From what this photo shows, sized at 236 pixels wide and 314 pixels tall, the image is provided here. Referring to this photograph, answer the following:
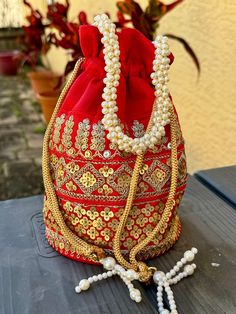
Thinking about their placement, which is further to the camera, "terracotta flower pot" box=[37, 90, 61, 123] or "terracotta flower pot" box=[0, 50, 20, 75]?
"terracotta flower pot" box=[0, 50, 20, 75]

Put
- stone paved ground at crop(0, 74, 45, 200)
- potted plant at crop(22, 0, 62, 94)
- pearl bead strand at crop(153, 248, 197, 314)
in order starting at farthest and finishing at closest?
1. potted plant at crop(22, 0, 62, 94)
2. stone paved ground at crop(0, 74, 45, 200)
3. pearl bead strand at crop(153, 248, 197, 314)

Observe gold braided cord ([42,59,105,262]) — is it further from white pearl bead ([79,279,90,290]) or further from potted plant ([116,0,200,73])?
potted plant ([116,0,200,73])

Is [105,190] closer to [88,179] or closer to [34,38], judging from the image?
[88,179]

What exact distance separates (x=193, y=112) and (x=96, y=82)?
98 cm

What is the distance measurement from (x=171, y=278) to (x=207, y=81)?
3.13ft

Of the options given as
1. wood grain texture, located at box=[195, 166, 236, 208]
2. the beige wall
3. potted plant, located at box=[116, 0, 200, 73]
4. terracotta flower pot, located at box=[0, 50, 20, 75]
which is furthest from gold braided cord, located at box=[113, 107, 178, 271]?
terracotta flower pot, located at box=[0, 50, 20, 75]

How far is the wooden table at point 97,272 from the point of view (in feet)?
1.97

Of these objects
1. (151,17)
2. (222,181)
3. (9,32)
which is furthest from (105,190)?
(9,32)

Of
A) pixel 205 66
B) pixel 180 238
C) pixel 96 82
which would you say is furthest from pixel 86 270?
pixel 205 66

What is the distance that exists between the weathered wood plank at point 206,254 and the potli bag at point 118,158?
26mm

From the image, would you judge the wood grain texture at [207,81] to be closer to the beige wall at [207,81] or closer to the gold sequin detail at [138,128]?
the beige wall at [207,81]

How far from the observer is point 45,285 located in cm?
64

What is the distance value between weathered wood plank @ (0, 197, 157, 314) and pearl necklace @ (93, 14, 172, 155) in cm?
21

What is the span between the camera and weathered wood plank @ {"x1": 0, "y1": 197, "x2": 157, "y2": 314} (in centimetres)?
60
